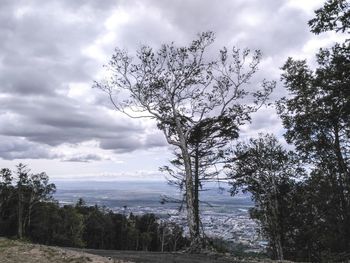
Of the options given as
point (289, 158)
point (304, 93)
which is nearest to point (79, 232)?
point (289, 158)

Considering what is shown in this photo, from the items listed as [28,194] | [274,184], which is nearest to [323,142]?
[274,184]

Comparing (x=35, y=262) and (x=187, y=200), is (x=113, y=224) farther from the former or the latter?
(x=35, y=262)

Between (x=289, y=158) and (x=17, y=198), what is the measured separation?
2049 inches

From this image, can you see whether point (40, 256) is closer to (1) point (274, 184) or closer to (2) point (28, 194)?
(1) point (274, 184)

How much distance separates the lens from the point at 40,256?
13008 millimetres

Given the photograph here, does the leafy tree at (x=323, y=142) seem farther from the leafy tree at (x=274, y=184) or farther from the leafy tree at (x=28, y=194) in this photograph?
the leafy tree at (x=28, y=194)

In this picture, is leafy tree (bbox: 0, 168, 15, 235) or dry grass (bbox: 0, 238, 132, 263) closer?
dry grass (bbox: 0, 238, 132, 263)

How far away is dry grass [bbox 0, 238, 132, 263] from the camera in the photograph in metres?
12.3

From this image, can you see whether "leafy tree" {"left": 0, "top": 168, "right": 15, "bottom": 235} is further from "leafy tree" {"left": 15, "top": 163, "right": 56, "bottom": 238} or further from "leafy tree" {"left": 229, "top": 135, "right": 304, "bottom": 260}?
"leafy tree" {"left": 229, "top": 135, "right": 304, "bottom": 260}

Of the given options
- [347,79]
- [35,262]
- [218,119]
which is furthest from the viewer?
[218,119]

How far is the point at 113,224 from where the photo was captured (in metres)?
86.1

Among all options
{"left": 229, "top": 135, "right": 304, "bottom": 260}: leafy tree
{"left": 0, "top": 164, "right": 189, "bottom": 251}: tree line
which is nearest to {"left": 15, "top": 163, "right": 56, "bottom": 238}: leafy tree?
{"left": 0, "top": 164, "right": 189, "bottom": 251}: tree line

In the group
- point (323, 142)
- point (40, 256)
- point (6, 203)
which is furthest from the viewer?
point (6, 203)

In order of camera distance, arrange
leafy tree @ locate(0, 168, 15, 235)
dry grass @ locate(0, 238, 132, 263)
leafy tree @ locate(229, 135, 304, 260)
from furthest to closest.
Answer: leafy tree @ locate(0, 168, 15, 235), leafy tree @ locate(229, 135, 304, 260), dry grass @ locate(0, 238, 132, 263)
